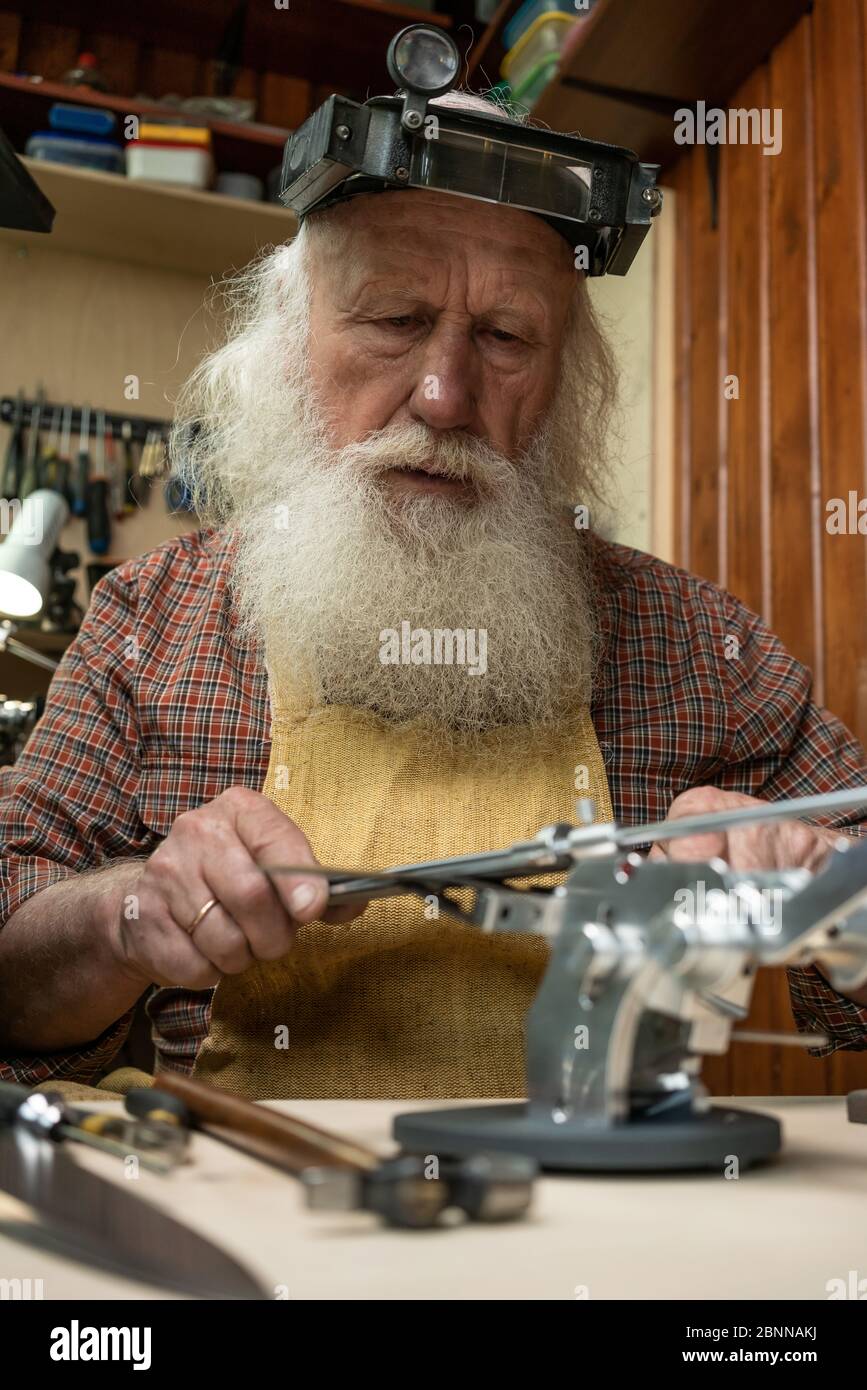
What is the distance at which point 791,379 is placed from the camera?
197 centimetres

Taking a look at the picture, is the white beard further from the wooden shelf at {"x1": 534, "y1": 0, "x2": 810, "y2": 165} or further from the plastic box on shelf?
the plastic box on shelf

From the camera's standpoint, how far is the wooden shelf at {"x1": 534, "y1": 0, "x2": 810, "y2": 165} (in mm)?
2041

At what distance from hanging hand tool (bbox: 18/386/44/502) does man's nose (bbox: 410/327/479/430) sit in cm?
165

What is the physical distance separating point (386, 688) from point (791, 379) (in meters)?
0.97

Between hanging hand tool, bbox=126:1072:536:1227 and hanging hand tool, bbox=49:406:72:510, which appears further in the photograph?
hanging hand tool, bbox=49:406:72:510

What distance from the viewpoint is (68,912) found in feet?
3.86

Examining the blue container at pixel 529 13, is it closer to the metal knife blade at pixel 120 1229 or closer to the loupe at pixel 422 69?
the loupe at pixel 422 69

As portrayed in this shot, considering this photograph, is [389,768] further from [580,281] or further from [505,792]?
[580,281]

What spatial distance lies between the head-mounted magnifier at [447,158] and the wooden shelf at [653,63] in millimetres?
870

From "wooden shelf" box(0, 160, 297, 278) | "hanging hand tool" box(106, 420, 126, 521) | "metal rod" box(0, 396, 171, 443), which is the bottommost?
"hanging hand tool" box(106, 420, 126, 521)

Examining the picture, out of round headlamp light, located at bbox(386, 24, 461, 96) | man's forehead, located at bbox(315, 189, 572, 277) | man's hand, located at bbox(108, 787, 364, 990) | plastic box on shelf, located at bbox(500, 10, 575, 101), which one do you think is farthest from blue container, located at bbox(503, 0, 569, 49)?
man's hand, located at bbox(108, 787, 364, 990)

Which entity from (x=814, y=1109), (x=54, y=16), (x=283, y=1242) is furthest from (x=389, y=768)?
(x=54, y=16)

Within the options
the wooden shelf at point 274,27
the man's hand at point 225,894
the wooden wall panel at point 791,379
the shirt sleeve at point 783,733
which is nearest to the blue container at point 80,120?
the wooden shelf at point 274,27

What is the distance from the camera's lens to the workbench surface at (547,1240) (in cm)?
43
